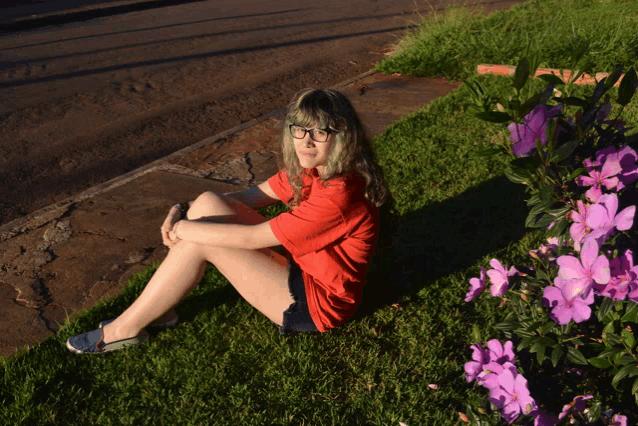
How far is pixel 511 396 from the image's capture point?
1657 millimetres

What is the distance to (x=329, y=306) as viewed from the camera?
9.05 feet

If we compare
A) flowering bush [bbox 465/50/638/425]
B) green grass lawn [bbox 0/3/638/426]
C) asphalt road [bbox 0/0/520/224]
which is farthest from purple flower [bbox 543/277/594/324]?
asphalt road [bbox 0/0/520/224]

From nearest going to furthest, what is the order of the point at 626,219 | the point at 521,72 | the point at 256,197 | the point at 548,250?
the point at 521,72
the point at 626,219
the point at 548,250
the point at 256,197

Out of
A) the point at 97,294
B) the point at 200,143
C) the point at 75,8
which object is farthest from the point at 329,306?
the point at 75,8

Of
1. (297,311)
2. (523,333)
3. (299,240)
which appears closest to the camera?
(523,333)

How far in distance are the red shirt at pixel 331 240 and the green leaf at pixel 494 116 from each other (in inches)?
41.6

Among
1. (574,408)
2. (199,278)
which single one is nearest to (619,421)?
(574,408)

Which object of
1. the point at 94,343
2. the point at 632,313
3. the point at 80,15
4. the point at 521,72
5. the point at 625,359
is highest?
the point at 521,72

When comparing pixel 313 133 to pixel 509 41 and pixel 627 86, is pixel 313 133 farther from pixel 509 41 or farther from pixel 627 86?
pixel 509 41

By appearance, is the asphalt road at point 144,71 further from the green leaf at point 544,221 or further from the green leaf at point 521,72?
the green leaf at point 521,72

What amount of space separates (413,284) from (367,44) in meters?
6.53

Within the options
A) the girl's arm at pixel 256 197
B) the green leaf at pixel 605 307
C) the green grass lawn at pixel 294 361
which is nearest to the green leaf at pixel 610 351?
the green leaf at pixel 605 307

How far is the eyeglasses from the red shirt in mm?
176

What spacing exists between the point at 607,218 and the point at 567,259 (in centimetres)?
14
